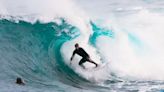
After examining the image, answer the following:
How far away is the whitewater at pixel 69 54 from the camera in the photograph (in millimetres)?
16656

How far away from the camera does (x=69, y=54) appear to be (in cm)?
1947

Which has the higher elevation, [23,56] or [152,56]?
[152,56]

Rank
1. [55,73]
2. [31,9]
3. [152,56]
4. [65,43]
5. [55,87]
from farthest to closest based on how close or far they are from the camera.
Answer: [31,9]
[152,56]
[65,43]
[55,73]
[55,87]

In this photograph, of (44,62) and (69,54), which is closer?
(44,62)

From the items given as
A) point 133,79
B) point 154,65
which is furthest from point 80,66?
point 154,65

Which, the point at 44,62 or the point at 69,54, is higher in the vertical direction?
the point at 69,54

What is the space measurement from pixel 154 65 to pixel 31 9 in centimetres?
983

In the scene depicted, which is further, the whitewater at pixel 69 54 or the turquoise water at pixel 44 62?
the whitewater at pixel 69 54

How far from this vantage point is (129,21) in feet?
117

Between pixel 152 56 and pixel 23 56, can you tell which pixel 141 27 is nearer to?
pixel 152 56

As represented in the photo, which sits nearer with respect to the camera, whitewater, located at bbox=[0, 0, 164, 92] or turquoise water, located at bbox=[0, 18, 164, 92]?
turquoise water, located at bbox=[0, 18, 164, 92]

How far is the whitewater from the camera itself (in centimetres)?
1666

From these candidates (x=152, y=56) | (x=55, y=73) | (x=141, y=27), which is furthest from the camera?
(x=141, y=27)

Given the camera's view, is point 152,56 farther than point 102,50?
Yes
